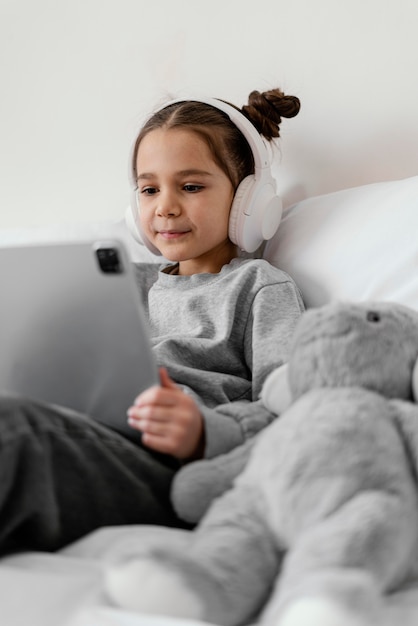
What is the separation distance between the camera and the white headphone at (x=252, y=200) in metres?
1.37

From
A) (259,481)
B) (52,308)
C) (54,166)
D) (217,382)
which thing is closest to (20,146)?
(54,166)

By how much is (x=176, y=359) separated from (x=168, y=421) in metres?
0.39

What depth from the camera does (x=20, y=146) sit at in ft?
6.72

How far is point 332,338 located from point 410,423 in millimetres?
121

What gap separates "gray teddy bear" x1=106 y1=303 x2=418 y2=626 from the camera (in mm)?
567

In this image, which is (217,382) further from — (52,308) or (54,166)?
(54,166)

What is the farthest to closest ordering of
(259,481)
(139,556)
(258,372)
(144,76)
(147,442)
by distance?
(144,76) < (258,372) < (147,442) < (259,481) < (139,556)

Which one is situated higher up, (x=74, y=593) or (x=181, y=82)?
(x=181, y=82)

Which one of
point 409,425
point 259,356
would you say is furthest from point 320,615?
point 259,356

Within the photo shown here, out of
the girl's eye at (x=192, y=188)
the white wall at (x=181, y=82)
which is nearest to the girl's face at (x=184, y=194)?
the girl's eye at (x=192, y=188)

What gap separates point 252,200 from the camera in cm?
136

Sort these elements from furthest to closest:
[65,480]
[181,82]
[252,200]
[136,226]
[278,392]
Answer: [181,82] → [136,226] → [252,200] → [278,392] → [65,480]

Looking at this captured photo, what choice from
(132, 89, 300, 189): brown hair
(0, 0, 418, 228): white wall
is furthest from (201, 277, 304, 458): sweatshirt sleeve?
(0, 0, 418, 228): white wall

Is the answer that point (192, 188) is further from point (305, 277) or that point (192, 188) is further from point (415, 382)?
point (415, 382)
